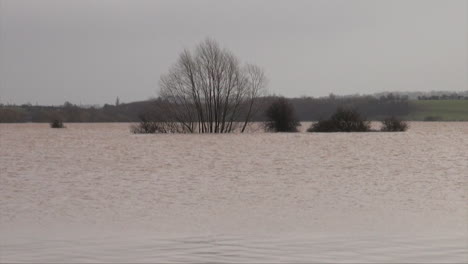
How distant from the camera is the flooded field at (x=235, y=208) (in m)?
6.36

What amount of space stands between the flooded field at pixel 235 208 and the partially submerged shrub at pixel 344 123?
1852 centimetres

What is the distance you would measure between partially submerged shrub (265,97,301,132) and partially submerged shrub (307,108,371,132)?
1.44 metres

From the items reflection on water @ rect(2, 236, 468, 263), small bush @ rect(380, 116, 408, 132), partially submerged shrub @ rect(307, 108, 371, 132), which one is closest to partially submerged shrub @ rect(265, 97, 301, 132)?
partially submerged shrub @ rect(307, 108, 371, 132)

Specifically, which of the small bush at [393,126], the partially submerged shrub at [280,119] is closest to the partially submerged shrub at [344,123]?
the small bush at [393,126]

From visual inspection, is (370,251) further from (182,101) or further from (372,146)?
(182,101)

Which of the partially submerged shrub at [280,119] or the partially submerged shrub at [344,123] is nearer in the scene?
the partially submerged shrub at [344,123]

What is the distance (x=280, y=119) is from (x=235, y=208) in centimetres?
2946

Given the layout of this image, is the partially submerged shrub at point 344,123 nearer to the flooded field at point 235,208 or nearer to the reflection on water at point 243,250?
the flooded field at point 235,208

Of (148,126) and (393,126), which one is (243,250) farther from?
(393,126)

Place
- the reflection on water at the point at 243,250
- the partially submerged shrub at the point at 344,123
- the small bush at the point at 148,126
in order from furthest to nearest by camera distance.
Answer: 1. the small bush at the point at 148,126
2. the partially submerged shrub at the point at 344,123
3. the reflection on water at the point at 243,250

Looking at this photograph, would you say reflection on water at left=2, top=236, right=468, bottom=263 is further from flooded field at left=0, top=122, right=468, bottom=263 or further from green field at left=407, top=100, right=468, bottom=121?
green field at left=407, top=100, right=468, bottom=121

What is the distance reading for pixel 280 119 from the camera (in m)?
39.0

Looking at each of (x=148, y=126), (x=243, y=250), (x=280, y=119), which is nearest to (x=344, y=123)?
(x=280, y=119)

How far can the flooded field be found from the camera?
636cm
